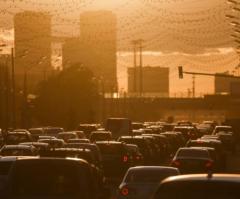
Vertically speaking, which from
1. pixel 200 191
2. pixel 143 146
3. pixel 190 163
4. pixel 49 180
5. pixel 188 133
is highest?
pixel 200 191

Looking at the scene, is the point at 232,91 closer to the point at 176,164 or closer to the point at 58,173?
the point at 176,164

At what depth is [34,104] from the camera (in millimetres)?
145000

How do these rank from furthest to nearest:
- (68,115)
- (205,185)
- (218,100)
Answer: (218,100)
(68,115)
(205,185)

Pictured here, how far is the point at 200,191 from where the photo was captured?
13.1 meters

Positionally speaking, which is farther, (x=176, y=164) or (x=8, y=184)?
(x=176, y=164)

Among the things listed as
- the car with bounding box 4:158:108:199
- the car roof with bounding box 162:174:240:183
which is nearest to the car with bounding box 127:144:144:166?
the car with bounding box 4:158:108:199

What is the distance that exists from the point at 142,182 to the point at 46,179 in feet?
28.0

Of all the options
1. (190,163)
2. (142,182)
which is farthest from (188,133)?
(142,182)

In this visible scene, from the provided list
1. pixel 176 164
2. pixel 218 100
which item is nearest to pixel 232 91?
pixel 218 100

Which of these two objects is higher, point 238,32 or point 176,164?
point 238,32

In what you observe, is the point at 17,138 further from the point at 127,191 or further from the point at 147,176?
the point at 127,191

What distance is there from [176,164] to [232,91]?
519 ft

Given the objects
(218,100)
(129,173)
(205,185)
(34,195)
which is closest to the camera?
(205,185)

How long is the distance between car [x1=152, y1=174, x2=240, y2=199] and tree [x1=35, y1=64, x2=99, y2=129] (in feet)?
388
